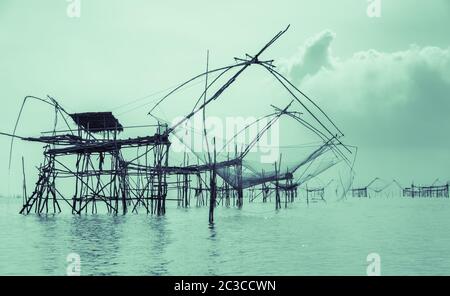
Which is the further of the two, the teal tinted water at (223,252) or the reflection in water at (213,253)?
the teal tinted water at (223,252)

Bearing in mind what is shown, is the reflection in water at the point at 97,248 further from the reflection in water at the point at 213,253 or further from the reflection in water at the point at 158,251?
the reflection in water at the point at 213,253

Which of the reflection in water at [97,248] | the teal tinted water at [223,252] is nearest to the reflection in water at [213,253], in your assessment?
the teal tinted water at [223,252]

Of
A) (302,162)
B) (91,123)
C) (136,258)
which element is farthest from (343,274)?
(302,162)

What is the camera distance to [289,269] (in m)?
7.89

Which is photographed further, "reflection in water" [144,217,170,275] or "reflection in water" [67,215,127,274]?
"reflection in water" [67,215,127,274]

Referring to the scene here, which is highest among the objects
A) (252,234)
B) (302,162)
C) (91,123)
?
(91,123)

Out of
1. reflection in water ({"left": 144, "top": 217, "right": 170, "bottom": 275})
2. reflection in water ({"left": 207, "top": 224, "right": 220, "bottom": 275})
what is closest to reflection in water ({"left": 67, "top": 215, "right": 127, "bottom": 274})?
reflection in water ({"left": 144, "top": 217, "right": 170, "bottom": 275})

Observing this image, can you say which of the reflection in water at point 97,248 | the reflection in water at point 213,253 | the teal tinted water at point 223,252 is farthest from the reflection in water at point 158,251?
the reflection in water at point 213,253

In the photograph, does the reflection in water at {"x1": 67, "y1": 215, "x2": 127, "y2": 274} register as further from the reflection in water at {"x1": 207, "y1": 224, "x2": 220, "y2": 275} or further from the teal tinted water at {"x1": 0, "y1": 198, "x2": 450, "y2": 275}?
the reflection in water at {"x1": 207, "y1": 224, "x2": 220, "y2": 275}

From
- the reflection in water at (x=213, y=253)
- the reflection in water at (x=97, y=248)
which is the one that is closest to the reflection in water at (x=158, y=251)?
the reflection in water at (x=97, y=248)

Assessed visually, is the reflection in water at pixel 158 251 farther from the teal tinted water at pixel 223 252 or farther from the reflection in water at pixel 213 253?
the reflection in water at pixel 213 253

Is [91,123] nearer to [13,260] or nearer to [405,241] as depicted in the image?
[13,260]

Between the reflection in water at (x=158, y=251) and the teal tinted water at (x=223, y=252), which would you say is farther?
the teal tinted water at (x=223, y=252)
